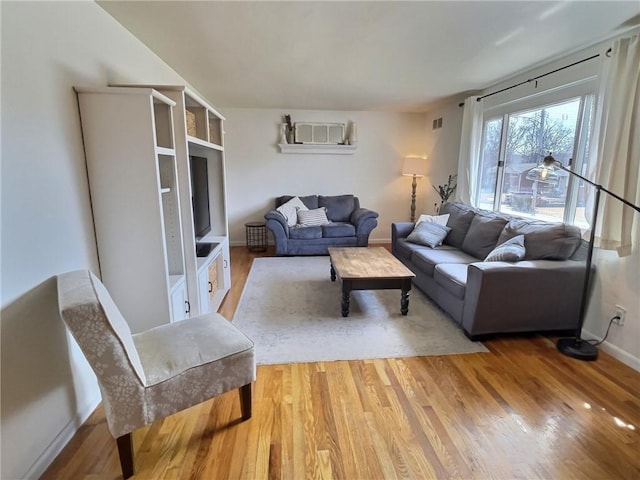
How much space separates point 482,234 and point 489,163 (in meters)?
1.32

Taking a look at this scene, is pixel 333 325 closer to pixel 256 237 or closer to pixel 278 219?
pixel 278 219

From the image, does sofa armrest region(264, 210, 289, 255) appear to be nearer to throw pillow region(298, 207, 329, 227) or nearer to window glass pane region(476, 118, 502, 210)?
throw pillow region(298, 207, 329, 227)

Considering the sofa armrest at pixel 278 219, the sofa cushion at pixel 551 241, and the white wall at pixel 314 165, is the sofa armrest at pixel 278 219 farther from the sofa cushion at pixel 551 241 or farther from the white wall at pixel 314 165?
the sofa cushion at pixel 551 241

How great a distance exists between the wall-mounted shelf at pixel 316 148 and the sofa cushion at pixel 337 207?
80 centimetres

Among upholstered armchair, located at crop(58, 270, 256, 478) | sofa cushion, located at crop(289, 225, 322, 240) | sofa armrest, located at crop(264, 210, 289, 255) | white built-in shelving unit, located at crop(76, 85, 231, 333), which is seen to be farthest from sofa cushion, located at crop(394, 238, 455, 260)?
upholstered armchair, located at crop(58, 270, 256, 478)

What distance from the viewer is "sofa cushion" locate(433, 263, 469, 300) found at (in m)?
2.67

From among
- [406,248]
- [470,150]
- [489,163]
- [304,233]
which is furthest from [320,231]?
[489,163]

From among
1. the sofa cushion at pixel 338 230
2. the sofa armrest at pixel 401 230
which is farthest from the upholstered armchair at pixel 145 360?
the sofa cushion at pixel 338 230

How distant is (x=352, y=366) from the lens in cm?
223

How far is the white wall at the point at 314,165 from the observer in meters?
5.44

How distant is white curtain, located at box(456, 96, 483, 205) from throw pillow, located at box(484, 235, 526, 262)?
1588mm

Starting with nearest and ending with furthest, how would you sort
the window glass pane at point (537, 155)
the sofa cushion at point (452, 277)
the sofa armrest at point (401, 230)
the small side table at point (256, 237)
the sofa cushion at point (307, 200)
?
1. the sofa cushion at point (452, 277)
2. the window glass pane at point (537, 155)
3. the sofa armrest at point (401, 230)
4. the small side table at point (256, 237)
5. the sofa cushion at point (307, 200)

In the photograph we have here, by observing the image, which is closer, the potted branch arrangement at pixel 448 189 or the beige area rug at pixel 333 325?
the beige area rug at pixel 333 325

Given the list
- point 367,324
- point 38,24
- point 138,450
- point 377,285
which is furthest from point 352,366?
point 38,24
